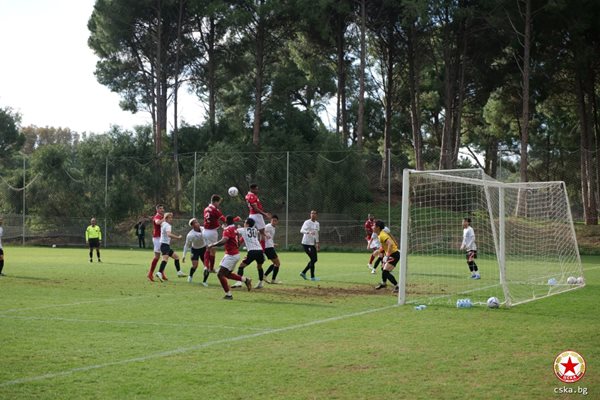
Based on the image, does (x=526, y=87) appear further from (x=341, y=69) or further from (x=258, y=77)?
(x=258, y=77)

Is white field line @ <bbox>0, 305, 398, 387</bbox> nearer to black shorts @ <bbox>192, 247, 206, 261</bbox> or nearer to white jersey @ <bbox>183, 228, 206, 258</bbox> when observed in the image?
white jersey @ <bbox>183, 228, 206, 258</bbox>

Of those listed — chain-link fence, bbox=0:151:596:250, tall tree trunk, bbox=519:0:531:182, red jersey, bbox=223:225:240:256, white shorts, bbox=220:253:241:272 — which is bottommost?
white shorts, bbox=220:253:241:272

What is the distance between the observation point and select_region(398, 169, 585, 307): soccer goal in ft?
49.6

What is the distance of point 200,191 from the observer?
138ft

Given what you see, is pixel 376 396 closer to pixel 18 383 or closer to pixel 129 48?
pixel 18 383

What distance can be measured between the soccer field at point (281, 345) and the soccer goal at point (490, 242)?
57.5 inches

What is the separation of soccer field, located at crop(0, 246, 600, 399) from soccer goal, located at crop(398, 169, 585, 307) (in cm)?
146

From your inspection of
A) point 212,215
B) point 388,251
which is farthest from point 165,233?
point 388,251

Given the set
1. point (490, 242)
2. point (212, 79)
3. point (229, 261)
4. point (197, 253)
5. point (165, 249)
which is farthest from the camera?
point (212, 79)

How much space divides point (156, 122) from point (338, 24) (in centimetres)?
1521

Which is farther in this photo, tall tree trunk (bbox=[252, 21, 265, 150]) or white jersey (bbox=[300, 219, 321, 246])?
tall tree trunk (bbox=[252, 21, 265, 150])

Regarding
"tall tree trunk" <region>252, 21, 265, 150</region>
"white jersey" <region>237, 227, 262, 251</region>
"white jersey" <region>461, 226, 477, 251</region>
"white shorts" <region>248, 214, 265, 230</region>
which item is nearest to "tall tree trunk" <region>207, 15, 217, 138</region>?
"tall tree trunk" <region>252, 21, 265, 150</region>

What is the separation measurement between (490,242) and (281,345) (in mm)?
19808

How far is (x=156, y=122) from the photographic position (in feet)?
174
